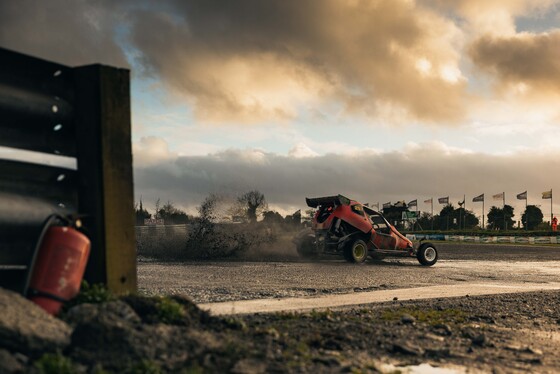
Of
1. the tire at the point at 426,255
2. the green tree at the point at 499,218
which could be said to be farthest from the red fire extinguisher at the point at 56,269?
the green tree at the point at 499,218

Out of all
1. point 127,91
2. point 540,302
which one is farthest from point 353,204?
point 127,91

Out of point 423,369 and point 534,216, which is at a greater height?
point 534,216

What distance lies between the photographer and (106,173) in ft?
17.4

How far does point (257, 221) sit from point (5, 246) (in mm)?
18181

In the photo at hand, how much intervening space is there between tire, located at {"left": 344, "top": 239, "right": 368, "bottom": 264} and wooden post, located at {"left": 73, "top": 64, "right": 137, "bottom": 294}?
1303cm

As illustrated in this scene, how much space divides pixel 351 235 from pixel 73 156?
13623 millimetres

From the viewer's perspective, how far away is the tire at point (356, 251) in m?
18.1

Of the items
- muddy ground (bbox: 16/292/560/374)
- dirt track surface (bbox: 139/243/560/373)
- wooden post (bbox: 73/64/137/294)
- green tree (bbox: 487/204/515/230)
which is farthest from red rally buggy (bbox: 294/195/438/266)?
green tree (bbox: 487/204/515/230)

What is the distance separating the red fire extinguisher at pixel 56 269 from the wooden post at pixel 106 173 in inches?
18.3

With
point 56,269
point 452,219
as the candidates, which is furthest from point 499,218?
point 56,269

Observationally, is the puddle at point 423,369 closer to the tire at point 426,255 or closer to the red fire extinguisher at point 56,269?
the red fire extinguisher at point 56,269

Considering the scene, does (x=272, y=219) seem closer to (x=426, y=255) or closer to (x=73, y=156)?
(x=426, y=255)

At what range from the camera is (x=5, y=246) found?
199 inches

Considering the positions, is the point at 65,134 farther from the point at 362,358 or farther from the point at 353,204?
the point at 353,204
